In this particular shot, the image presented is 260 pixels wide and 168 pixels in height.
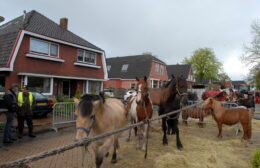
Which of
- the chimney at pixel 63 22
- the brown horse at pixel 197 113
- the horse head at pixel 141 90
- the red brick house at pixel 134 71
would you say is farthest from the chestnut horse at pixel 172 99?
the red brick house at pixel 134 71

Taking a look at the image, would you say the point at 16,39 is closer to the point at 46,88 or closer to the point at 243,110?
the point at 46,88

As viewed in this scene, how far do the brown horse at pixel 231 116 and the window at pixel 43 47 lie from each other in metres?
12.0

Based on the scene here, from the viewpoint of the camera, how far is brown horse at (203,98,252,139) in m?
6.43

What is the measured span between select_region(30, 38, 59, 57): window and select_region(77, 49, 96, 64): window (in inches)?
98.0

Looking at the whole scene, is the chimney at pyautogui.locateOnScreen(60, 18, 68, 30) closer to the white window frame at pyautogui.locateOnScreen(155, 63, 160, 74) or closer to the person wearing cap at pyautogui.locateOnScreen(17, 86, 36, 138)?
the person wearing cap at pyautogui.locateOnScreen(17, 86, 36, 138)

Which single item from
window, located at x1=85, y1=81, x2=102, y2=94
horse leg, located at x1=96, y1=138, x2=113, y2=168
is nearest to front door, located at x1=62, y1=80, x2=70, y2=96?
window, located at x1=85, y1=81, x2=102, y2=94

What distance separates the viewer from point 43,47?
12797mm

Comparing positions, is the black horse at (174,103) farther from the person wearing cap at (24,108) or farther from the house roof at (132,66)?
the house roof at (132,66)

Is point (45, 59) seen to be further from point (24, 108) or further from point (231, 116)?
point (231, 116)

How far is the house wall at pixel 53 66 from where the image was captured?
11.2 metres

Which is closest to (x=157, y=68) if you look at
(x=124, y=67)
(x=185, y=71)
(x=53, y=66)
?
(x=124, y=67)

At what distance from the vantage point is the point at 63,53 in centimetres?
1423

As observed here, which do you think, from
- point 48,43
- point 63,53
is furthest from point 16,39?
point 63,53

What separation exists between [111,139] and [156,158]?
2.03 metres
